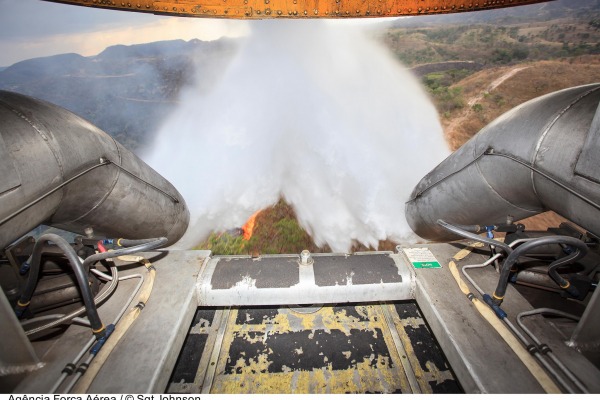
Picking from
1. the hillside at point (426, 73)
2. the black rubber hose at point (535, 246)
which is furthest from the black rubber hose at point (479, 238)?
the hillside at point (426, 73)

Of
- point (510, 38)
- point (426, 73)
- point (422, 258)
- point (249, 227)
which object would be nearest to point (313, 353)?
point (422, 258)

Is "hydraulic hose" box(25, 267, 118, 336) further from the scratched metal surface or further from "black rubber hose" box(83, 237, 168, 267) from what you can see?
Answer: the scratched metal surface

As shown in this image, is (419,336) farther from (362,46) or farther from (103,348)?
(362,46)

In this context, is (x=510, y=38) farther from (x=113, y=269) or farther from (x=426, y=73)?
(x=113, y=269)

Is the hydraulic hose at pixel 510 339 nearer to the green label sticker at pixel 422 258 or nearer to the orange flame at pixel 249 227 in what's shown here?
the green label sticker at pixel 422 258

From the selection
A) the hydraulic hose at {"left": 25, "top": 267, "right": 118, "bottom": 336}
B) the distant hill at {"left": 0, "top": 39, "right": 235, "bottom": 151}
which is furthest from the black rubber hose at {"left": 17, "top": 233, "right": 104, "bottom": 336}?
the distant hill at {"left": 0, "top": 39, "right": 235, "bottom": 151}

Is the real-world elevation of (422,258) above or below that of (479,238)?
below
